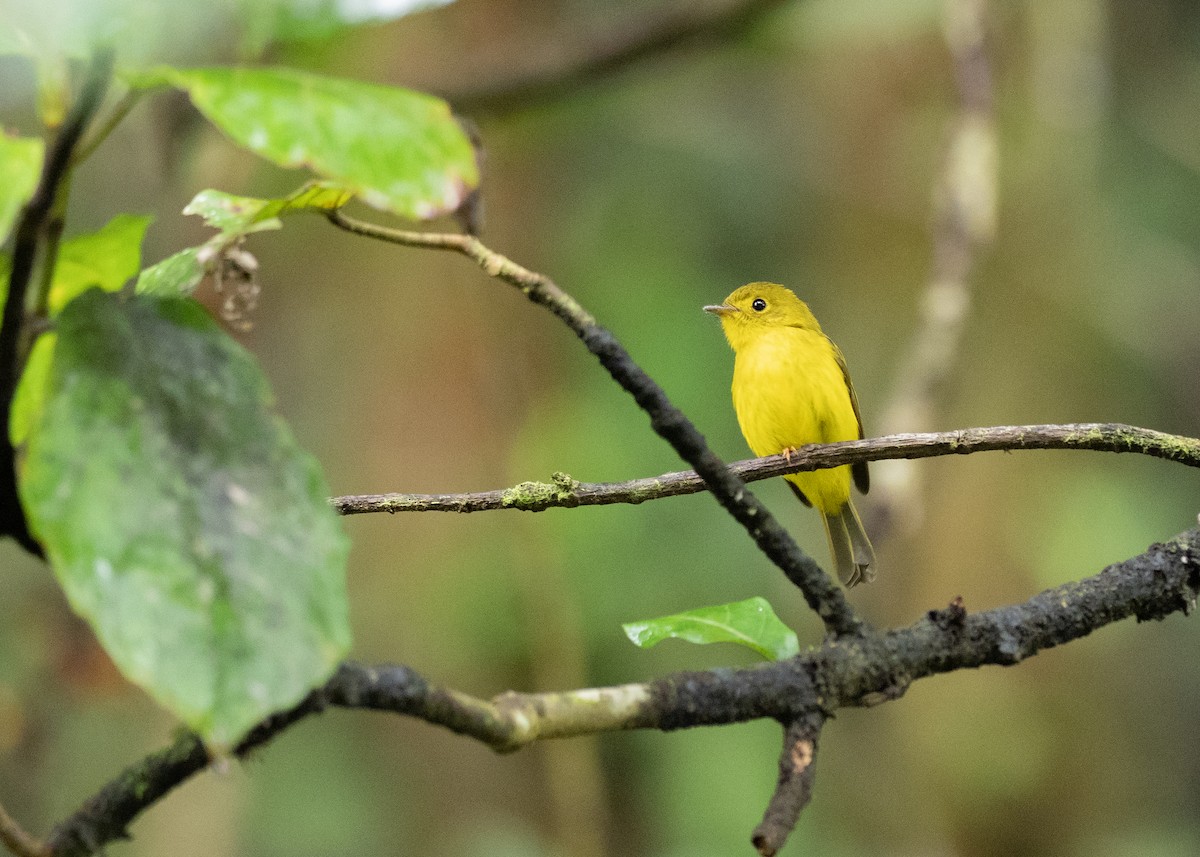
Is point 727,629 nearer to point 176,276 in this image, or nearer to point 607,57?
point 176,276

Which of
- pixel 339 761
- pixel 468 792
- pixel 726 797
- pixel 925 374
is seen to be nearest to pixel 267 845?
pixel 339 761

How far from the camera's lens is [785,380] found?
4.07 m

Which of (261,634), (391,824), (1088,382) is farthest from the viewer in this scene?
(1088,382)

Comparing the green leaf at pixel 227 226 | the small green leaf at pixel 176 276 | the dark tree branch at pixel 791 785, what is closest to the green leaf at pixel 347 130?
the green leaf at pixel 227 226

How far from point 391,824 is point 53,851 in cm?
649

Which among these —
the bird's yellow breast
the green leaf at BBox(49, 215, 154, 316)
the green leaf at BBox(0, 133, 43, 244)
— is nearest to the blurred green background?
the bird's yellow breast

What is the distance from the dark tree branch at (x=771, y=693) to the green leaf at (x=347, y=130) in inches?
15.6

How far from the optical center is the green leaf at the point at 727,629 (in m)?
1.50

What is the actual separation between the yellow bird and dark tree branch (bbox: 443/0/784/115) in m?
1.26

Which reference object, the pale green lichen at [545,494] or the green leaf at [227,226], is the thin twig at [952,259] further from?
the green leaf at [227,226]

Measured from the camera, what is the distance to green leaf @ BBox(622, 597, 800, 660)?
1.50 meters

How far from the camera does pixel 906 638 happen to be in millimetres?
1387

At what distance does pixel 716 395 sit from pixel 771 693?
19.2ft

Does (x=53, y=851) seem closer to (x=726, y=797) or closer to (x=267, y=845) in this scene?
(x=726, y=797)
